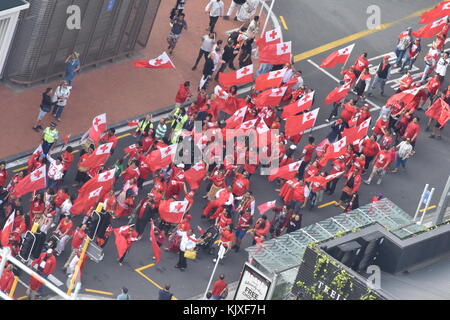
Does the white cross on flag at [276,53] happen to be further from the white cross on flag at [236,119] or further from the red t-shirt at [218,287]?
the red t-shirt at [218,287]

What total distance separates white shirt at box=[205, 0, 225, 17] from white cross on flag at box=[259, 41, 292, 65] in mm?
4468

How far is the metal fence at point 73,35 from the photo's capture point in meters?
44.1

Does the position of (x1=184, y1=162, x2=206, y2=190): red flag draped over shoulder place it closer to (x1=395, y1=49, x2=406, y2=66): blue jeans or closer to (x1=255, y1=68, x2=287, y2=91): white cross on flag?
(x1=255, y1=68, x2=287, y2=91): white cross on flag

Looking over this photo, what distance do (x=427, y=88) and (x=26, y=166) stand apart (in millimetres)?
16181

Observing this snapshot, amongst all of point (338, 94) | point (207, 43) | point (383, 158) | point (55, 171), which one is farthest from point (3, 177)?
point (338, 94)

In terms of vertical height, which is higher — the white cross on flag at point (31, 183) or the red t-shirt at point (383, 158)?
the red t-shirt at point (383, 158)

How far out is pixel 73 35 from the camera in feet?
150

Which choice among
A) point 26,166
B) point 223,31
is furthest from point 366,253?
point 223,31

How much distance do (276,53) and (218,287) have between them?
13170mm

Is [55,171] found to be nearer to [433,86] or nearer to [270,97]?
[270,97]

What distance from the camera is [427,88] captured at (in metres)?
48.0

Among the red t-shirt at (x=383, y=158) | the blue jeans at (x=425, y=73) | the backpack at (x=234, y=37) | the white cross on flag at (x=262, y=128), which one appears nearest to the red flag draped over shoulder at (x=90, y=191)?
the white cross on flag at (x=262, y=128)

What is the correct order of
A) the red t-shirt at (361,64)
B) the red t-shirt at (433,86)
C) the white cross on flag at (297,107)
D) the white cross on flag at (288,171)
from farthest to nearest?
the red t-shirt at (361,64), the red t-shirt at (433,86), the white cross on flag at (297,107), the white cross on flag at (288,171)

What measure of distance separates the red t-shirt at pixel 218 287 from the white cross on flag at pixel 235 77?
10.9 metres
